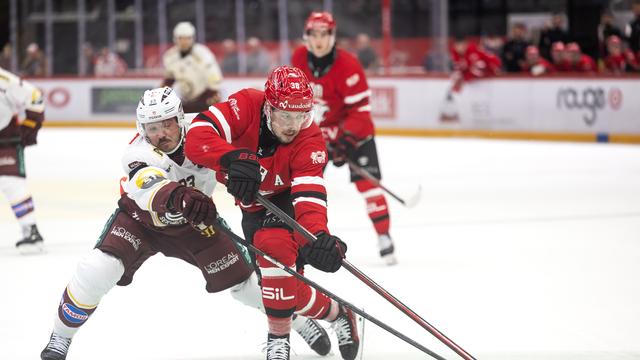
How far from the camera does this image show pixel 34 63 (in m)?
16.6

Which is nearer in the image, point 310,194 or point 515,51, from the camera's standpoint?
point 310,194

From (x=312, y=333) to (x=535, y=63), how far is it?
9.64 metres

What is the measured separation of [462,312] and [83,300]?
1.77 meters

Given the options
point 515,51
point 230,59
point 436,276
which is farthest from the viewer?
point 230,59

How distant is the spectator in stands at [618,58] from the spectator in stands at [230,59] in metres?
5.59

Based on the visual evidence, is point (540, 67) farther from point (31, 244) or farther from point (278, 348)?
point (278, 348)

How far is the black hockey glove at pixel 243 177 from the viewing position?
3.20m

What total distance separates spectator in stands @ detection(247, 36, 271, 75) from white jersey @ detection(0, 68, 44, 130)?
9.66m

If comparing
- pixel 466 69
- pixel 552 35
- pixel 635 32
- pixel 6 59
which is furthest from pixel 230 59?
pixel 635 32

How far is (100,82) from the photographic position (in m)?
15.7

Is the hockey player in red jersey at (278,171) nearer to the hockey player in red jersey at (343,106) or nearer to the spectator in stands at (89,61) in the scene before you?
the hockey player in red jersey at (343,106)

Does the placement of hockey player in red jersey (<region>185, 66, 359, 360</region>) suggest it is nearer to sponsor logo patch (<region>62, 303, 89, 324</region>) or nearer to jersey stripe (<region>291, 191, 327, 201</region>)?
jersey stripe (<region>291, 191, 327, 201</region>)

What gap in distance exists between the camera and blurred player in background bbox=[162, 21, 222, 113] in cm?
922

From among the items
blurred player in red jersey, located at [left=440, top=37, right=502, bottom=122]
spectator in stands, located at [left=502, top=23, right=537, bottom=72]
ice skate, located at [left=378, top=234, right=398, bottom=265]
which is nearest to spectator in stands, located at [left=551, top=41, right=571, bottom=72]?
spectator in stands, located at [left=502, top=23, right=537, bottom=72]
